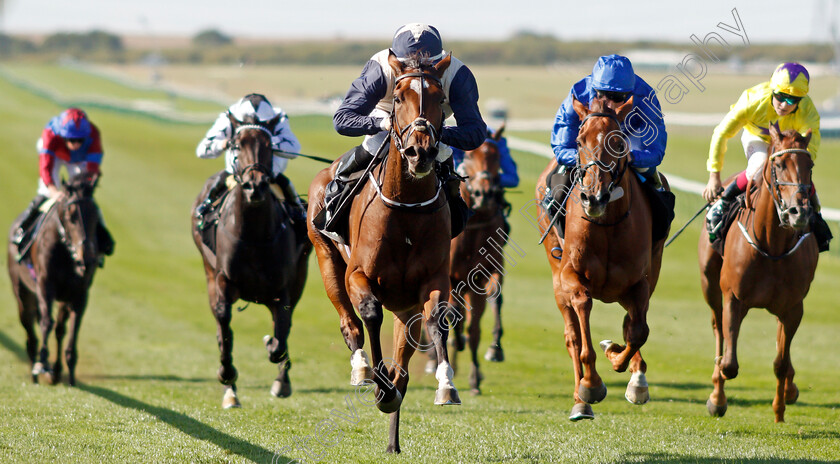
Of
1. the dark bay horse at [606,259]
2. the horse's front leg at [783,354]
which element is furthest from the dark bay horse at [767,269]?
the dark bay horse at [606,259]

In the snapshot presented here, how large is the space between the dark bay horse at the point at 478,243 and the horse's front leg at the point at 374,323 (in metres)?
3.82

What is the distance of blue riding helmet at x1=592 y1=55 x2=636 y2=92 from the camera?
7.02 meters

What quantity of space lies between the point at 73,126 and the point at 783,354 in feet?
24.6

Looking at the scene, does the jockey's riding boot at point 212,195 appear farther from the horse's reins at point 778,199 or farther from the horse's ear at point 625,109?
the horse's reins at point 778,199

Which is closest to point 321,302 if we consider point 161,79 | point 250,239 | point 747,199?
point 250,239

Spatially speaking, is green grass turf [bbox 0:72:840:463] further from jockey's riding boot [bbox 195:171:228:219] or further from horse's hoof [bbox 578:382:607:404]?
jockey's riding boot [bbox 195:171:228:219]

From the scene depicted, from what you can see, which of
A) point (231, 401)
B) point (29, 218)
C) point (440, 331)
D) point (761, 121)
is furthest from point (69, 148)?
point (761, 121)

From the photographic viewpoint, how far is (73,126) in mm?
10734

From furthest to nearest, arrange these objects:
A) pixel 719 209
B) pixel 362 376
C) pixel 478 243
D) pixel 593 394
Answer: pixel 478 243 < pixel 719 209 < pixel 593 394 < pixel 362 376

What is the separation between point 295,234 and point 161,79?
208ft

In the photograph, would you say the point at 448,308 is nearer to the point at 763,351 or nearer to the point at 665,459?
the point at 665,459

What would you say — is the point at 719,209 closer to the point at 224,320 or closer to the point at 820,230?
the point at 820,230

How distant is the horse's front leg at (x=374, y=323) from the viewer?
20.5ft

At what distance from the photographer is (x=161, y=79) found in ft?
227
